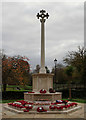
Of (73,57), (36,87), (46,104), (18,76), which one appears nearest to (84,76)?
(73,57)

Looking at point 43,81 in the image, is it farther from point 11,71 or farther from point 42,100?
point 11,71

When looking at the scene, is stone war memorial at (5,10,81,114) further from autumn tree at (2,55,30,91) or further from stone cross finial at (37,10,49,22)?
autumn tree at (2,55,30,91)

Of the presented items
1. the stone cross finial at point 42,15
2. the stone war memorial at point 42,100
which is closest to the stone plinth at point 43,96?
the stone war memorial at point 42,100

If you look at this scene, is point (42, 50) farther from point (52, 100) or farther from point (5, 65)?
point (5, 65)

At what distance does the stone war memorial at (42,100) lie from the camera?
9162mm

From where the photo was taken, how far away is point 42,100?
10883 mm

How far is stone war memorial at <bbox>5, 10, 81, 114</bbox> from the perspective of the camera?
30.1ft

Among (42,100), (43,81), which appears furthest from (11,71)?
(42,100)

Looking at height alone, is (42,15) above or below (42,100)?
above

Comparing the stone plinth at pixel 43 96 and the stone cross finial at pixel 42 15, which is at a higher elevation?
the stone cross finial at pixel 42 15

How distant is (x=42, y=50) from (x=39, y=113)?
5.57 metres

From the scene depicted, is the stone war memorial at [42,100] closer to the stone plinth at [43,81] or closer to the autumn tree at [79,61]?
the stone plinth at [43,81]

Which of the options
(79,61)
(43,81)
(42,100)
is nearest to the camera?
(42,100)

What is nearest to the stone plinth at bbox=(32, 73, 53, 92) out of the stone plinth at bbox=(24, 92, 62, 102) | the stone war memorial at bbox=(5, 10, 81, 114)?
the stone war memorial at bbox=(5, 10, 81, 114)
